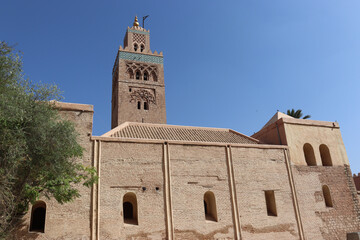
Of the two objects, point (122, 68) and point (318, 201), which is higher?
point (122, 68)

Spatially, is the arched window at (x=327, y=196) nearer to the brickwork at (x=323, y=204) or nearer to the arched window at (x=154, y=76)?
the brickwork at (x=323, y=204)

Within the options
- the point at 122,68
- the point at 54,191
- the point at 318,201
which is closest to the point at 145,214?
the point at 54,191

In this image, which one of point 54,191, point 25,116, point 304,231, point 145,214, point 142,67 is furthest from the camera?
point 142,67

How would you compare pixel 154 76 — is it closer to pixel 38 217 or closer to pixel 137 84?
pixel 137 84

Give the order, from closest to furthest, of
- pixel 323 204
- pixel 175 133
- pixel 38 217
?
pixel 38 217, pixel 323 204, pixel 175 133

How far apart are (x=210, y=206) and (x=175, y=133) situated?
12.8ft

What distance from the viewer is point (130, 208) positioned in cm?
1226

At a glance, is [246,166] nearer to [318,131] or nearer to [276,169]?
[276,169]

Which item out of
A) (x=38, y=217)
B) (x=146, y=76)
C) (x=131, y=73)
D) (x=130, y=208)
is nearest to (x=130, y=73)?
(x=131, y=73)

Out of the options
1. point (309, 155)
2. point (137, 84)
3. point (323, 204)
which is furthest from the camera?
point (137, 84)

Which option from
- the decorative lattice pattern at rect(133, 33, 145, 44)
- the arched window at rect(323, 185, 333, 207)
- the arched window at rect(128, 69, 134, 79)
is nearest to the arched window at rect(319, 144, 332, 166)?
the arched window at rect(323, 185, 333, 207)

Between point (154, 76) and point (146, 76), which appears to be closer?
point (146, 76)

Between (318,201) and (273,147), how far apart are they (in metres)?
3.39

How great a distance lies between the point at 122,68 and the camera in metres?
24.2
